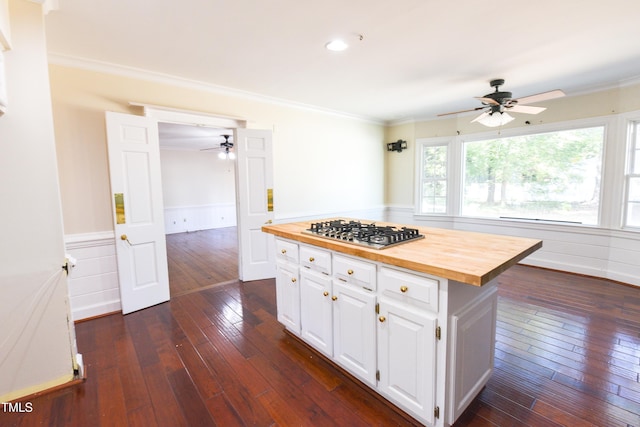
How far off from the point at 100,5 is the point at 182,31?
53 cm

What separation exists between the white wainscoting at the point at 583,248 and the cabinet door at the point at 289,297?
401 centimetres

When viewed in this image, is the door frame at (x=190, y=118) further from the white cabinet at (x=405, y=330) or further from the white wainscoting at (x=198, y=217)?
the white wainscoting at (x=198, y=217)

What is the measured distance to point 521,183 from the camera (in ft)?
15.2

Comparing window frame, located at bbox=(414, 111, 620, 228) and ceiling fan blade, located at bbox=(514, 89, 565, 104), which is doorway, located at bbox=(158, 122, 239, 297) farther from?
ceiling fan blade, located at bbox=(514, 89, 565, 104)

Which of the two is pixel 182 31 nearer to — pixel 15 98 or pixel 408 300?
pixel 15 98

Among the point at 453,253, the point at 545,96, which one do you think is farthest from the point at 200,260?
the point at 545,96

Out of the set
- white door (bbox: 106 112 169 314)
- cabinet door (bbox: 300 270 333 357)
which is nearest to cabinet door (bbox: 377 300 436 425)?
cabinet door (bbox: 300 270 333 357)

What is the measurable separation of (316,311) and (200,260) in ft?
A: 12.2

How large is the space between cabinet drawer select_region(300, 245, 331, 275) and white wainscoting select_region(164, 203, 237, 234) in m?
6.76

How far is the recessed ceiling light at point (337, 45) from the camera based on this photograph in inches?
98.0

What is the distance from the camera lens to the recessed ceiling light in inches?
98.0

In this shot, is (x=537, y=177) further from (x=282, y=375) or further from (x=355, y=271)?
(x=282, y=375)

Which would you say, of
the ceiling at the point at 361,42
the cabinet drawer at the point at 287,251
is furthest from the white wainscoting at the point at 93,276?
the cabinet drawer at the point at 287,251

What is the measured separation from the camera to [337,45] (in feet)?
8.32
